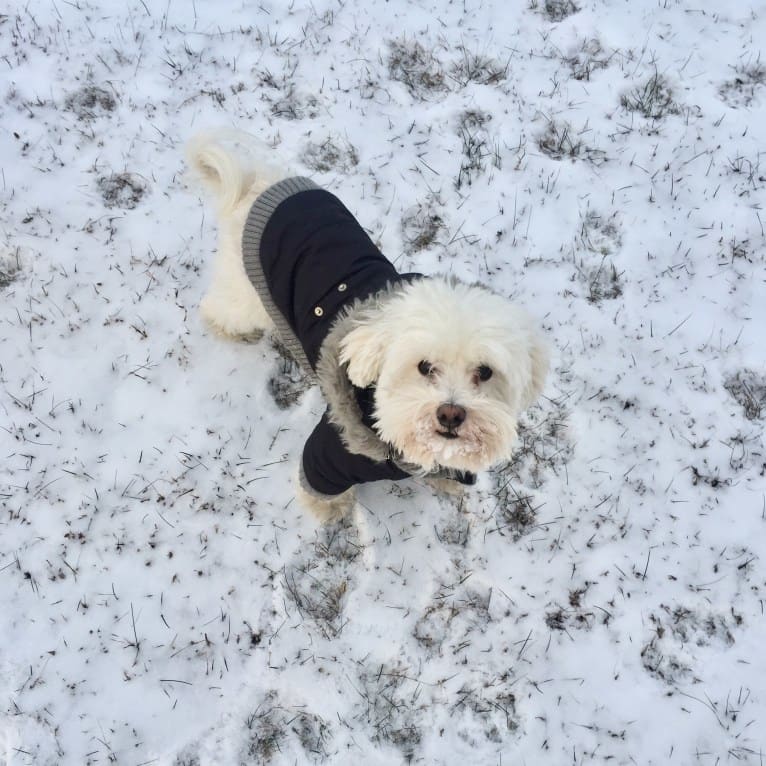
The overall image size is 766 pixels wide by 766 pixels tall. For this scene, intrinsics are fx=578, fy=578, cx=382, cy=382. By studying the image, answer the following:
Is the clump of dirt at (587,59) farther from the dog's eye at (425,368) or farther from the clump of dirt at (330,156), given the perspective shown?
the dog's eye at (425,368)

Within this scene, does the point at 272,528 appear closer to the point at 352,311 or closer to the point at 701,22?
the point at 352,311

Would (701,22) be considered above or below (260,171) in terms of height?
above

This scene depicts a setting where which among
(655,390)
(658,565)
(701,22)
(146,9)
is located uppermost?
(701,22)

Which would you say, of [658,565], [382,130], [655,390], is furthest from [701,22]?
[658,565]

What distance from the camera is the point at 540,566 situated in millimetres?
3736

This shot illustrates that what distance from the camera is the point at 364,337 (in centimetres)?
262

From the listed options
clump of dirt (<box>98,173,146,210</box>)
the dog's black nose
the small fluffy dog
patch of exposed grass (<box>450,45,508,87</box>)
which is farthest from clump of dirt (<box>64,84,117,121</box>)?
the dog's black nose

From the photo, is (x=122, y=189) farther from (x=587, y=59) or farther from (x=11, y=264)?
(x=587, y=59)

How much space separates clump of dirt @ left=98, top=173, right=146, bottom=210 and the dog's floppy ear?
3.12 metres

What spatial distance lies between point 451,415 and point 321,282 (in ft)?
3.83

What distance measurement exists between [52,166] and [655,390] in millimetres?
5179

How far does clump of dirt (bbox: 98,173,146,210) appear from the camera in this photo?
189 inches

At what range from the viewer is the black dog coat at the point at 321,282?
297cm

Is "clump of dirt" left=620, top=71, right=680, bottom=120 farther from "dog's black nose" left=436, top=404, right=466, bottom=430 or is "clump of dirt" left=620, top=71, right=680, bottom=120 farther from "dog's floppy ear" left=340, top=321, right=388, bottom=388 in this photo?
"dog's black nose" left=436, top=404, right=466, bottom=430
